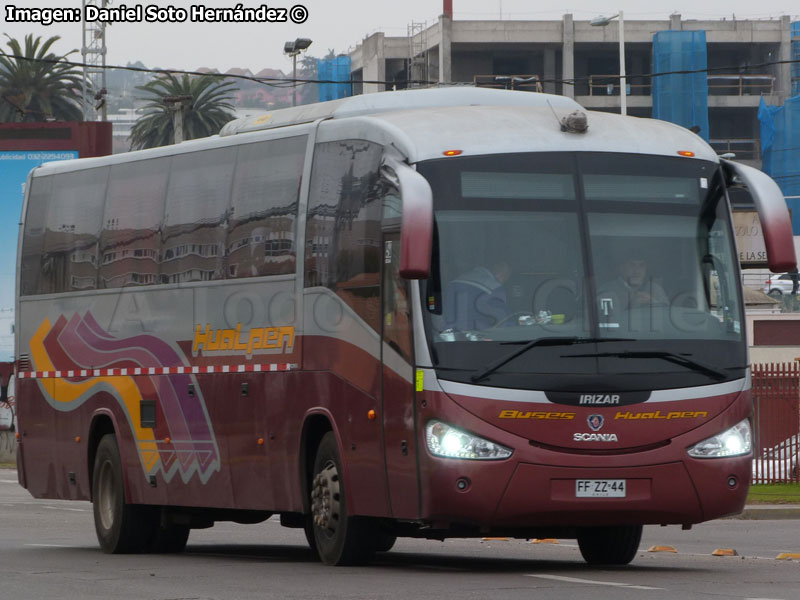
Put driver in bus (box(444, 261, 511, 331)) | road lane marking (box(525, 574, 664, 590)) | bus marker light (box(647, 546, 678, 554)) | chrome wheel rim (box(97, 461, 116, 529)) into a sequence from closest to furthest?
road lane marking (box(525, 574, 664, 590)) → driver in bus (box(444, 261, 511, 331)) → bus marker light (box(647, 546, 678, 554)) → chrome wheel rim (box(97, 461, 116, 529))

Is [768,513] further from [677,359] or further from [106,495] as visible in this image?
[677,359]

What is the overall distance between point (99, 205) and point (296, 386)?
449 cm

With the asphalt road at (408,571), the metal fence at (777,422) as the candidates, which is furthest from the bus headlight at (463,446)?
the metal fence at (777,422)

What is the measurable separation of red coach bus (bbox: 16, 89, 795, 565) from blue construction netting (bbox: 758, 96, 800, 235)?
208 ft

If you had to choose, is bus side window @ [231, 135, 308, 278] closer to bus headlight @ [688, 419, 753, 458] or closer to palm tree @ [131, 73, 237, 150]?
bus headlight @ [688, 419, 753, 458]

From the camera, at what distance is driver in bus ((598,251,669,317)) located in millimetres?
11992

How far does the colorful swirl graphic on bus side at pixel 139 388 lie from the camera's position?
15.1 m

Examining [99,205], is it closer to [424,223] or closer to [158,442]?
[158,442]

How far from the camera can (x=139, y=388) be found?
52.4ft

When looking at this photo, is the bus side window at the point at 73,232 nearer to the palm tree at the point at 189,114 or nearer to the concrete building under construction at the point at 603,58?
the palm tree at the point at 189,114

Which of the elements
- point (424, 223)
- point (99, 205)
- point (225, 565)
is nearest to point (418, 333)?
point (424, 223)

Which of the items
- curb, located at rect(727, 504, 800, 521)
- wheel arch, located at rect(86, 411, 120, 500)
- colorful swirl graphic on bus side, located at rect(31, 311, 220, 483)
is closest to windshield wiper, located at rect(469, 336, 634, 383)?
colorful swirl graphic on bus side, located at rect(31, 311, 220, 483)

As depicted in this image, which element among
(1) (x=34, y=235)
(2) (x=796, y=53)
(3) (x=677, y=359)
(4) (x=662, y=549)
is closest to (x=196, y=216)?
(1) (x=34, y=235)

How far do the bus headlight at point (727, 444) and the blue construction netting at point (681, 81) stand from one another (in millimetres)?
67363
